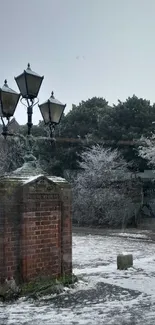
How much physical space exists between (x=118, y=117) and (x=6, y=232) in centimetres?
1982

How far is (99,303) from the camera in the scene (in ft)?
18.0

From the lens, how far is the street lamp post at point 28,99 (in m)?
6.40

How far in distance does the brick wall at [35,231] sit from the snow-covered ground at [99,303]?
1.66ft

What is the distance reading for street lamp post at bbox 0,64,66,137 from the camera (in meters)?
6.40

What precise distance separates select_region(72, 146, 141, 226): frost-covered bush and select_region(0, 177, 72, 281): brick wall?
535 inches

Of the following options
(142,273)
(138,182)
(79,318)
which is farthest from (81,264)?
(138,182)

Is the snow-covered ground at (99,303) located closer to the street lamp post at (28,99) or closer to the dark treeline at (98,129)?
the street lamp post at (28,99)

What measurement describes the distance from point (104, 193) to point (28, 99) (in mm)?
14127

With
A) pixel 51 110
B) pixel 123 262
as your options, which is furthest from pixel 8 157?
pixel 51 110

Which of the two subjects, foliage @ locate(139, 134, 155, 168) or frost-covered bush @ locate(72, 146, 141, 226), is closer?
foliage @ locate(139, 134, 155, 168)

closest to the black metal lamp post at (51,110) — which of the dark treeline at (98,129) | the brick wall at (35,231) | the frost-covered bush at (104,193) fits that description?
the brick wall at (35,231)

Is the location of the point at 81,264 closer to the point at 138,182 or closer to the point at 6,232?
the point at 6,232

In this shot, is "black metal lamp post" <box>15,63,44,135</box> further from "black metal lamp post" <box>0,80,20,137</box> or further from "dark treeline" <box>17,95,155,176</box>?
"dark treeline" <box>17,95,155,176</box>

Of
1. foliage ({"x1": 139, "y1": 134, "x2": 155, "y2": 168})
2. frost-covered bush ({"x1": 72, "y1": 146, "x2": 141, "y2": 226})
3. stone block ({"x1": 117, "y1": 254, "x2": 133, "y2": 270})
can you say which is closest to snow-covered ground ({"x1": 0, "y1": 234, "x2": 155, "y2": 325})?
stone block ({"x1": 117, "y1": 254, "x2": 133, "y2": 270})
